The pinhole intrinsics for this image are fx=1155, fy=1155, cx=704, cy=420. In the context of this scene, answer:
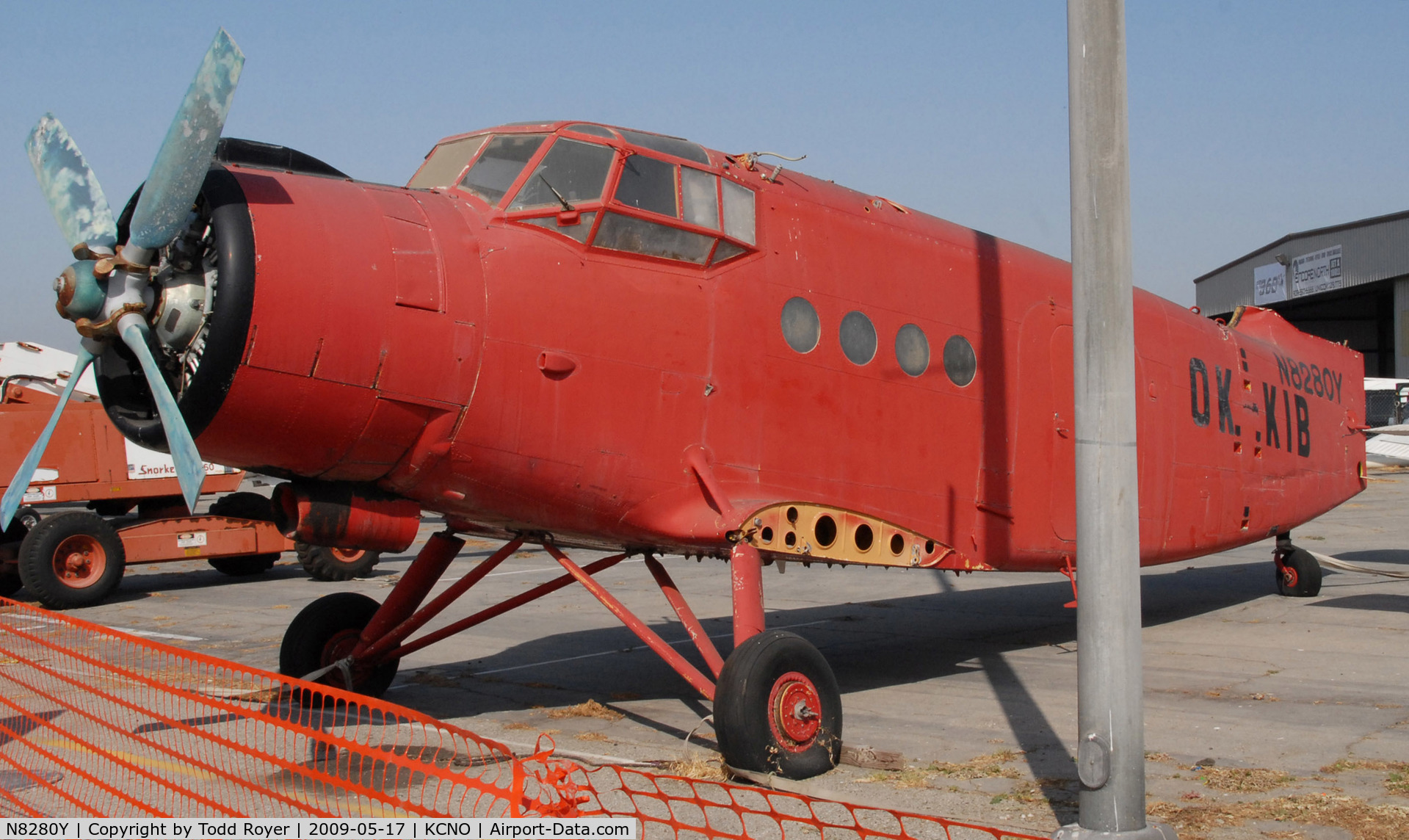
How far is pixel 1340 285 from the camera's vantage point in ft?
150

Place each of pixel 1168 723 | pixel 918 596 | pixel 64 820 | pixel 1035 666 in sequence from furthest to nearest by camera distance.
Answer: pixel 918 596
pixel 1035 666
pixel 1168 723
pixel 64 820

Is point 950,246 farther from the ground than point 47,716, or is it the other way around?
point 950,246

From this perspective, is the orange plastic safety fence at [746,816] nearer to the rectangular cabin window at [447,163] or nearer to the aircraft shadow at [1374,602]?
the rectangular cabin window at [447,163]

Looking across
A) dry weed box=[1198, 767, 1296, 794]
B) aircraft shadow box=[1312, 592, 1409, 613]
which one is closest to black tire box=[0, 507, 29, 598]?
dry weed box=[1198, 767, 1296, 794]

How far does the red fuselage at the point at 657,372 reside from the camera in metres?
5.93

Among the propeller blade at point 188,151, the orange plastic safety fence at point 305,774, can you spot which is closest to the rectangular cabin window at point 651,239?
the propeller blade at point 188,151

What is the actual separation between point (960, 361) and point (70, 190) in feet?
19.6

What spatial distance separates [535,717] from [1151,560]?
19.5ft

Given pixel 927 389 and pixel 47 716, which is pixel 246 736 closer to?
pixel 47 716

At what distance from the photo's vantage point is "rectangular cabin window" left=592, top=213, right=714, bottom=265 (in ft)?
22.5

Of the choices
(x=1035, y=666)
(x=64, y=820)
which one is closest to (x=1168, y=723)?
(x=1035, y=666)

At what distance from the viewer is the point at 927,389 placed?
8.47 metres

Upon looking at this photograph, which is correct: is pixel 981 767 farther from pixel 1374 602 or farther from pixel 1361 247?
pixel 1361 247

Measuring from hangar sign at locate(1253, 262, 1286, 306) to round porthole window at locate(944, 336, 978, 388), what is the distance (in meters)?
47.1
